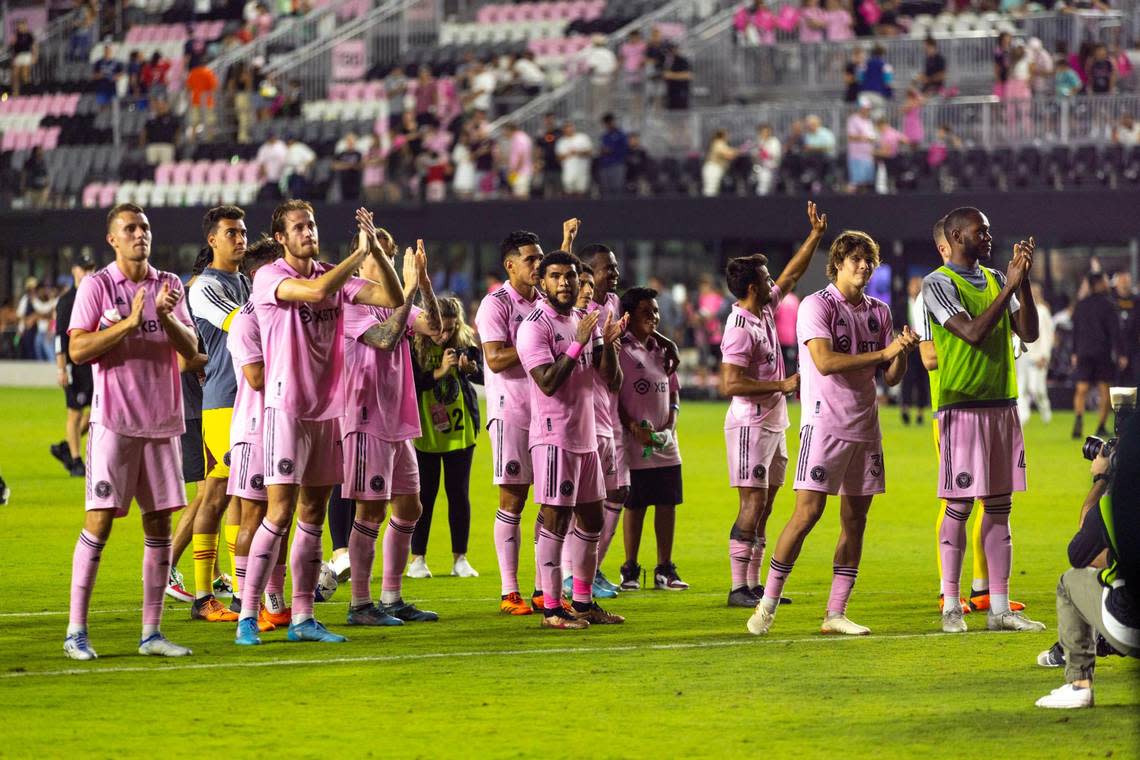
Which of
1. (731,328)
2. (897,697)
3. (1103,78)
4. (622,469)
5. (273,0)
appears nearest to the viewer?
(897,697)

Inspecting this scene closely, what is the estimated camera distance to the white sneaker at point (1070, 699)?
7.41 metres

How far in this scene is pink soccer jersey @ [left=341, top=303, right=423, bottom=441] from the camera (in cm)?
969

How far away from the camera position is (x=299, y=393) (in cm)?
887

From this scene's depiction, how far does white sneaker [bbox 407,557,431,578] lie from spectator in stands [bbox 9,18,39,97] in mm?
34161

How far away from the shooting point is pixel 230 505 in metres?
10.5

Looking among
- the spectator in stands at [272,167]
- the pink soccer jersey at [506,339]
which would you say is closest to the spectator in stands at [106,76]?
the spectator in stands at [272,167]

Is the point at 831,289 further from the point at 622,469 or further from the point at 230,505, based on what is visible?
the point at 230,505

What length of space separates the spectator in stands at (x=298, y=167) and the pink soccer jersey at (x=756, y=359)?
2495cm

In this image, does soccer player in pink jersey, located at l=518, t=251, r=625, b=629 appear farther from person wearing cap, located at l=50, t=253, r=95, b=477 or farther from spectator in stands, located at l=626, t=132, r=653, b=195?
spectator in stands, located at l=626, t=132, r=653, b=195

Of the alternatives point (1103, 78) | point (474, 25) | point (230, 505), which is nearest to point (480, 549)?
point (230, 505)

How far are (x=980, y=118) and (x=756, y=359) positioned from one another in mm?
21099

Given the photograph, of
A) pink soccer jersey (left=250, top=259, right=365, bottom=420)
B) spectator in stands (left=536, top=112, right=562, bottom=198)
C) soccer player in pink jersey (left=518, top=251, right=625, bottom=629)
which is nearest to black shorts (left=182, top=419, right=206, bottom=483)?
pink soccer jersey (left=250, top=259, right=365, bottom=420)

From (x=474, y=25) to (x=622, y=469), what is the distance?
1197 inches

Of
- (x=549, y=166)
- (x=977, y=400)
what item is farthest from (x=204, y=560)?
(x=549, y=166)
